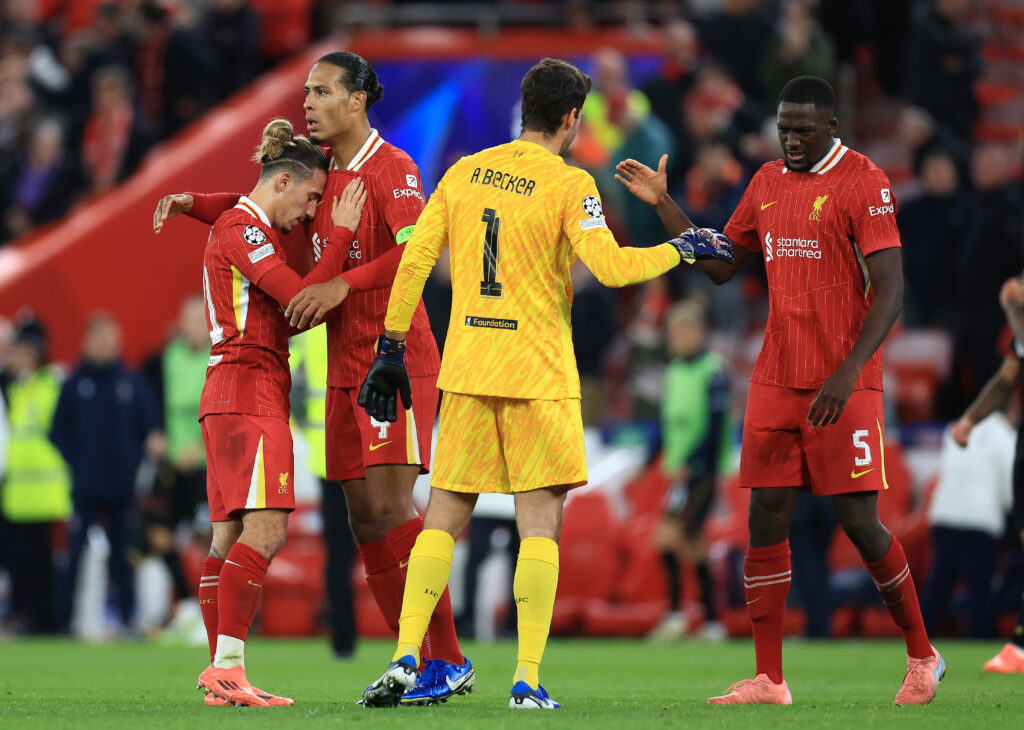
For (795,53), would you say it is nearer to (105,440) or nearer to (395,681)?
(105,440)

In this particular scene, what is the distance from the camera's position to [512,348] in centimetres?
596

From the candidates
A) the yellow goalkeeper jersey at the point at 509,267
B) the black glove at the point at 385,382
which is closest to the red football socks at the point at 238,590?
the black glove at the point at 385,382

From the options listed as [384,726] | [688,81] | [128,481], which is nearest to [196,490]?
[128,481]

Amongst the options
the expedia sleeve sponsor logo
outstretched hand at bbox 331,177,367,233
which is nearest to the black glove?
the expedia sleeve sponsor logo

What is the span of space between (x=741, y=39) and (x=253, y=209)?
32.5 feet

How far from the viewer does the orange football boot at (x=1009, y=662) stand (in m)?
8.43

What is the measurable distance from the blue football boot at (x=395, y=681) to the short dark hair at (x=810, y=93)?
2721mm

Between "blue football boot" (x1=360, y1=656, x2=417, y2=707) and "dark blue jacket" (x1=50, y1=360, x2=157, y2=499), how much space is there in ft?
26.2

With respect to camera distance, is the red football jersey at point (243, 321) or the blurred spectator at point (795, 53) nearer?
the red football jersey at point (243, 321)

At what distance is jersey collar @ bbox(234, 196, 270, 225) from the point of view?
21.5ft

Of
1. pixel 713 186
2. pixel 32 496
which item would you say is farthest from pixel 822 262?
pixel 32 496

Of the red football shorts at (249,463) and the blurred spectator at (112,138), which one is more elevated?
the blurred spectator at (112,138)

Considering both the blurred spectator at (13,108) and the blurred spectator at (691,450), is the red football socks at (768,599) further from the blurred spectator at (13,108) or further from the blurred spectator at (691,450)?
the blurred spectator at (13,108)

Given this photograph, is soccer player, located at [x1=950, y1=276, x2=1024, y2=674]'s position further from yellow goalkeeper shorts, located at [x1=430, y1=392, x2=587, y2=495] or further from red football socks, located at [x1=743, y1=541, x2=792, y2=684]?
yellow goalkeeper shorts, located at [x1=430, y1=392, x2=587, y2=495]
